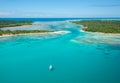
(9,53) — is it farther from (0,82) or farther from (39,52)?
(0,82)

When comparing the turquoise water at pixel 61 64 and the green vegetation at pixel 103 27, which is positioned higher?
the green vegetation at pixel 103 27

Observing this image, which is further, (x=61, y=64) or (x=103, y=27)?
(x=103, y=27)

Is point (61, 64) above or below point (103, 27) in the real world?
below

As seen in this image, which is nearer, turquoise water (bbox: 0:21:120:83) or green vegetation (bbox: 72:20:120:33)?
turquoise water (bbox: 0:21:120:83)

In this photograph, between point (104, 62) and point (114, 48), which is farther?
point (114, 48)

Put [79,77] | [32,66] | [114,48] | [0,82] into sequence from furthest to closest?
[114,48]
[32,66]
[79,77]
[0,82]

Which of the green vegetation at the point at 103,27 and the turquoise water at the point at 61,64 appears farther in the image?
the green vegetation at the point at 103,27

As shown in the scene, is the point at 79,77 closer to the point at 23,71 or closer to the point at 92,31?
the point at 23,71

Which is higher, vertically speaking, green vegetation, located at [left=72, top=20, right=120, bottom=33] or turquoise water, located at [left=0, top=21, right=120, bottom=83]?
green vegetation, located at [left=72, top=20, right=120, bottom=33]

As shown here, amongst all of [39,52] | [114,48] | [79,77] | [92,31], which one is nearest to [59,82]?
[79,77]

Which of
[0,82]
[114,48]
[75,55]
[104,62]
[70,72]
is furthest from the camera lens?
[114,48]

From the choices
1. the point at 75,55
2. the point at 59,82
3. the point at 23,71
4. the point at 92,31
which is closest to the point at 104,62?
the point at 75,55
